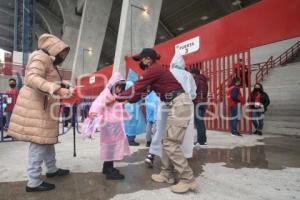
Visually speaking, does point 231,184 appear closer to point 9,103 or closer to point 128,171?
point 128,171

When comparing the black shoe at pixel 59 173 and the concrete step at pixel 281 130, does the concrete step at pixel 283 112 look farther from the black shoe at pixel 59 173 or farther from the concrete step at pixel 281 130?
the black shoe at pixel 59 173

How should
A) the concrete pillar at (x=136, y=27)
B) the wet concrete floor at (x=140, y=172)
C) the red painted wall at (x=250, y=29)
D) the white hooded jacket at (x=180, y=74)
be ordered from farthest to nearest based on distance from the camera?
the concrete pillar at (x=136, y=27), the red painted wall at (x=250, y=29), the white hooded jacket at (x=180, y=74), the wet concrete floor at (x=140, y=172)

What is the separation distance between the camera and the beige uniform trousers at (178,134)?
3.04 metres

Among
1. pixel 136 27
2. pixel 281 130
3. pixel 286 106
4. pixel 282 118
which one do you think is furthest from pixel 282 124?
pixel 136 27

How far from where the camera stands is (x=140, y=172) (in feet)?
12.7

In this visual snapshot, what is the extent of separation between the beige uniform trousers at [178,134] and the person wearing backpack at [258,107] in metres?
4.96

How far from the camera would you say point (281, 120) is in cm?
820

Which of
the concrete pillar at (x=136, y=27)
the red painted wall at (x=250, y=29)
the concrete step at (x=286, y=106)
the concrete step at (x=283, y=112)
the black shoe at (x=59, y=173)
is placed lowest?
the black shoe at (x=59, y=173)

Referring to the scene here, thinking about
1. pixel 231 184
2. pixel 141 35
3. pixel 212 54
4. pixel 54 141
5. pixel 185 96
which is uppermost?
pixel 141 35

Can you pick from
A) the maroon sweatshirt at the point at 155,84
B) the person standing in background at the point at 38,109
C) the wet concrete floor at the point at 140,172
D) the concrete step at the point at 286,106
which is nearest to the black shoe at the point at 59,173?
the wet concrete floor at the point at 140,172

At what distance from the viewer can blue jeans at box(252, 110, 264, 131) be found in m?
7.52

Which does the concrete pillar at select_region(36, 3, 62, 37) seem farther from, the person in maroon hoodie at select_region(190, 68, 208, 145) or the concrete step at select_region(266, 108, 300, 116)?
the person in maroon hoodie at select_region(190, 68, 208, 145)

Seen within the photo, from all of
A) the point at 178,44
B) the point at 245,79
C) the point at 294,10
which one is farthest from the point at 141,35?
the point at 294,10

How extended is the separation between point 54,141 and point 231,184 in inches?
83.0
